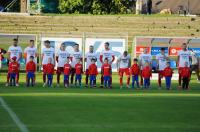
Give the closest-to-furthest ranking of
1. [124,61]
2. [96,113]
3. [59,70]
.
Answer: [96,113] < [59,70] < [124,61]

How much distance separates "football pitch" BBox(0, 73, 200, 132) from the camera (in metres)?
15.6

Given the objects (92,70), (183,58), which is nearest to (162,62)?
(183,58)

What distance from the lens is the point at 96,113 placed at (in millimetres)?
18484

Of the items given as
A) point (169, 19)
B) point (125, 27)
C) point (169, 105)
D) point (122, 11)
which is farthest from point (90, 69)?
point (122, 11)

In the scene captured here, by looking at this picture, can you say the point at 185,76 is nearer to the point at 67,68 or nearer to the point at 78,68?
the point at 78,68

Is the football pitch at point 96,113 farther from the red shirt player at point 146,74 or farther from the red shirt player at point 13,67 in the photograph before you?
the red shirt player at point 146,74

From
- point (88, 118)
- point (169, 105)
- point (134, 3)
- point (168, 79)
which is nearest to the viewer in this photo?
point (88, 118)

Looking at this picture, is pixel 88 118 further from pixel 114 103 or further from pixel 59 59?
pixel 59 59

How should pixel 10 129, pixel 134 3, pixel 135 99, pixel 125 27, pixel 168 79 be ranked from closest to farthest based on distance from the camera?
1. pixel 10 129
2. pixel 135 99
3. pixel 168 79
4. pixel 125 27
5. pixel 134 3

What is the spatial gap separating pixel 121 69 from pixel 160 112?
1401 centimetres

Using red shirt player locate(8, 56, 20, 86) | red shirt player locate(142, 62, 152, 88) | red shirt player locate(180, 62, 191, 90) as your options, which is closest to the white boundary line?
red shirt player locate(8, 56, 20, 86)

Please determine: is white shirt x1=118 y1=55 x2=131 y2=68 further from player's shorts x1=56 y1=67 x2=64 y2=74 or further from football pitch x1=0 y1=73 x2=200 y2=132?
football pitch x1=0 y1=73 x2=200 y2=132

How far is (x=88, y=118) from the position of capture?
1728cm

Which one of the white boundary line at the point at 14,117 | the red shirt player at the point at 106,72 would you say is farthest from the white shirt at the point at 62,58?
the white boundary line at the point at 14,117
